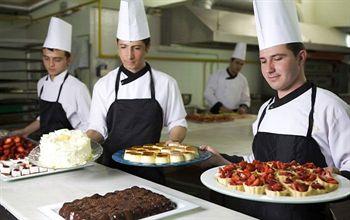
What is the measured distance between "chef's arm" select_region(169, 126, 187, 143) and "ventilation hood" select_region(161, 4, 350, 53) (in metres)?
2.54

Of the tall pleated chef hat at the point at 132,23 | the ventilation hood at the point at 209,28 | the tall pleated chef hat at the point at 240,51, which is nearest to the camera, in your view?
the tall pleated chef hat at the point at 132,23

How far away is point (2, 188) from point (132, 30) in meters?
1.09

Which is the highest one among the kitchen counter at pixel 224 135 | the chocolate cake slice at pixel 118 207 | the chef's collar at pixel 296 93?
the chef's collar at pixel 296 93

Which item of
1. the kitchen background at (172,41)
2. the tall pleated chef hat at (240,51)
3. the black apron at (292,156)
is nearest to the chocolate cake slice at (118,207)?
the black apron at (292,156)

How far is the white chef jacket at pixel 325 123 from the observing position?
145cm

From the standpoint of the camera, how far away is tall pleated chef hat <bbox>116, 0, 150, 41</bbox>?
6.88 feet

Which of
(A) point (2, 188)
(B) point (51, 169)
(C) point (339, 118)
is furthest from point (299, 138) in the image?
(A) point (2, 188)

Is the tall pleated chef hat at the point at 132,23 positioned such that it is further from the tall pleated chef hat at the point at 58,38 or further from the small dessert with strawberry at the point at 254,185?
the small dessert with strawberry at the point at 254,185

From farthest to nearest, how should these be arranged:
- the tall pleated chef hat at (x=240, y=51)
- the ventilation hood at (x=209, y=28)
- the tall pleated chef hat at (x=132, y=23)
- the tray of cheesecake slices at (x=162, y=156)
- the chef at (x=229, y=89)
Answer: the chef at (x=229, y=89), the tall pleated chef hat at (x=240, y=51), the ventilation hood at (x=209, y=28), the tall pleated chef hat at (x=132, y=23), the tray of cheesecake slices at (x=162, y=156)

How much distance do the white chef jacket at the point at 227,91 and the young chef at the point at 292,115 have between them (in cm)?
334

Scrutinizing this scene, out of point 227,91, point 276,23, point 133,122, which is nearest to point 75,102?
point 133,122

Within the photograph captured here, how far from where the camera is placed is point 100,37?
15.2ft

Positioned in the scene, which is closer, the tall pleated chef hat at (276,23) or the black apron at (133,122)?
the tall pleated chef hat at (276,23)

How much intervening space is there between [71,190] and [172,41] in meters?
3.98
